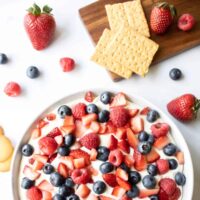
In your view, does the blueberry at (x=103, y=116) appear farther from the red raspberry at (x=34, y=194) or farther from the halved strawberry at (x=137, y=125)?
the red raspberry at (x=34, y=194)

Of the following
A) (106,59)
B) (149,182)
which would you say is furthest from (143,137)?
(106,59)

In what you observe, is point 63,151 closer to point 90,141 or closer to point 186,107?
point 90,141

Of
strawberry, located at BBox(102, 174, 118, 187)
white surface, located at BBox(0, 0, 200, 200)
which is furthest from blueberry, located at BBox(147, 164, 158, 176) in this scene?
white surface, located at BBox(0, 0, 200, 200)

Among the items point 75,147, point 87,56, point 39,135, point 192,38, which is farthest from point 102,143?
point 192,38

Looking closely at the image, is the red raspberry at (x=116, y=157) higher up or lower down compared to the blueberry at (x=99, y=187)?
higher up

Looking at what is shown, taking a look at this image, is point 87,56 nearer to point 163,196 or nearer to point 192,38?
point 192,38

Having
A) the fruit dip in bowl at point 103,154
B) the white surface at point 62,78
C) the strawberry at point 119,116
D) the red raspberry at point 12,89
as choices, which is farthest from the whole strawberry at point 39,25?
the strawberry at point 119,116

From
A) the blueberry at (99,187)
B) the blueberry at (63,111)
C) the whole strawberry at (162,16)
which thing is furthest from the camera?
the whole strawberry at (162,16)
